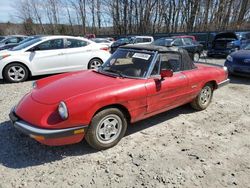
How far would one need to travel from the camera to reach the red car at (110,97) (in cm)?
299

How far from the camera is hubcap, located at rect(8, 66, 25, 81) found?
7264 millimetres

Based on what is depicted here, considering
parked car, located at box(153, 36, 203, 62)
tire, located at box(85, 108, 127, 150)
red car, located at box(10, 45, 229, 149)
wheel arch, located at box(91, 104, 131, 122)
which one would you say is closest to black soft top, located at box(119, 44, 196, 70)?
red car, located at box(10, 45, 229, 149)

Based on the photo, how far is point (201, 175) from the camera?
2.93m

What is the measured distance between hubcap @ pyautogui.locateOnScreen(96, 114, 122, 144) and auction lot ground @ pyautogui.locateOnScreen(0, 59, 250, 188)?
0.19 m

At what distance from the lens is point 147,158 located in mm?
3279

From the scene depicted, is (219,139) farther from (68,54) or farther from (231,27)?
(231,27)

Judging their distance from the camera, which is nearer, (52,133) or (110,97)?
(52,133)

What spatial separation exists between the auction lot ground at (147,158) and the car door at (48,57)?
3298mm

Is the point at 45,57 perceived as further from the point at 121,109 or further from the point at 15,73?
the point at 121,109

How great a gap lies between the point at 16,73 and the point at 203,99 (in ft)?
19.1

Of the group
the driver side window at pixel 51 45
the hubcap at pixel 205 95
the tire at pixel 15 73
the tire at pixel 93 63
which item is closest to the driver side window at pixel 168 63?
the hubcap at pixel 205 95

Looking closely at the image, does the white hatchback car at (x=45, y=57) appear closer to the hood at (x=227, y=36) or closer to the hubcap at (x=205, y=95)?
the hubcap at (x=205, y=95)

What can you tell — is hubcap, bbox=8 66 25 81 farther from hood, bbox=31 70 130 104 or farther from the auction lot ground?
hood, bbox=31 70 130 104

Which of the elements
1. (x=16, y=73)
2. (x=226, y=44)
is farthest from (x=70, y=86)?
(x=226, y=44)
